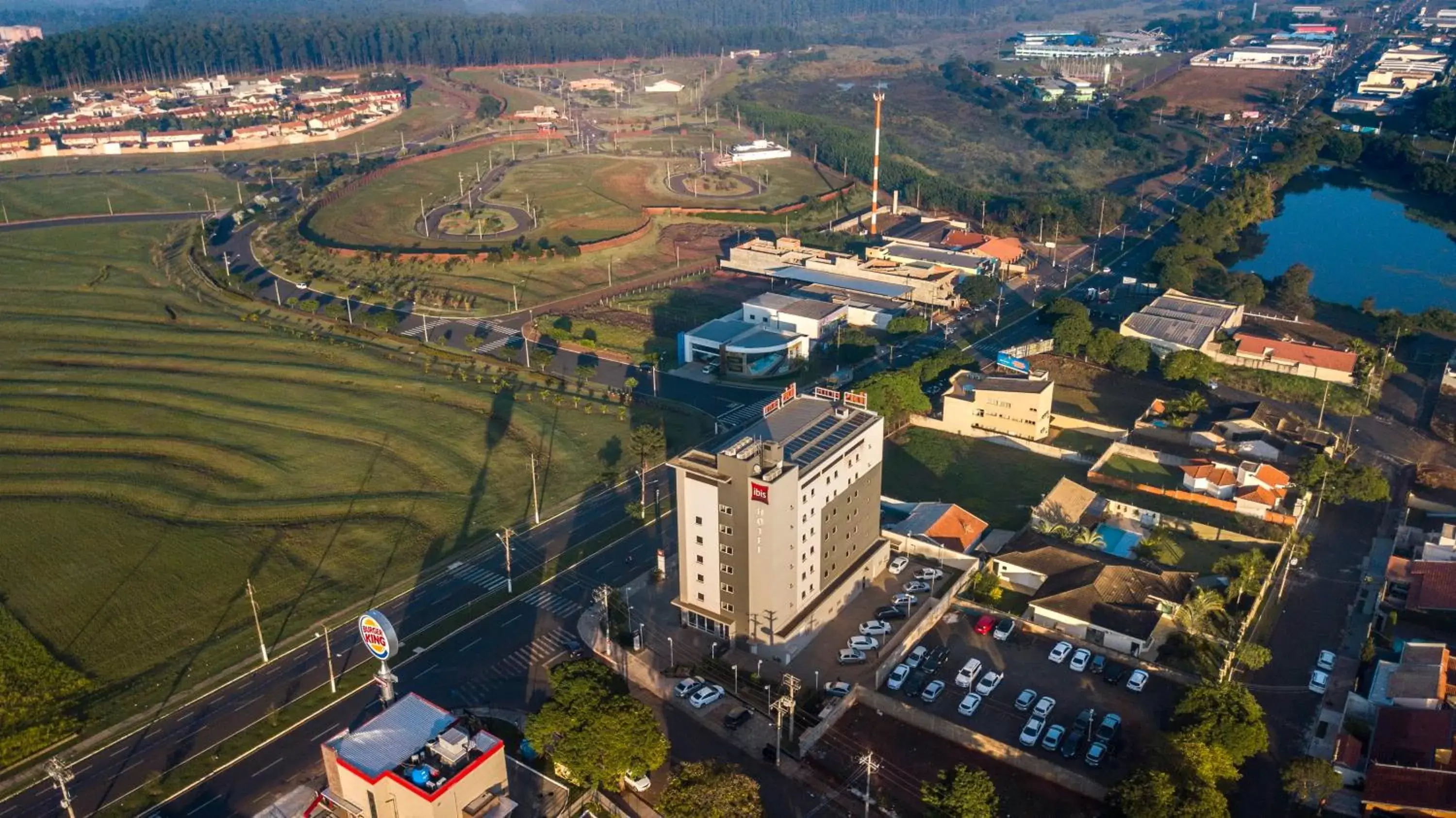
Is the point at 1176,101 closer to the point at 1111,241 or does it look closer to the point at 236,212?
the point at 1111,241

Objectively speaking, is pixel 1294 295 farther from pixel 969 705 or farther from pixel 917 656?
pixel 969 705

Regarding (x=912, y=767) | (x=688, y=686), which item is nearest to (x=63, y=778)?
(x=688, y=686)

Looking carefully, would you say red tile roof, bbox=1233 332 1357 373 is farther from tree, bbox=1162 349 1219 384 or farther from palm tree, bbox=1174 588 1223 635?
palm tree, bbox=1174 588 1223 635

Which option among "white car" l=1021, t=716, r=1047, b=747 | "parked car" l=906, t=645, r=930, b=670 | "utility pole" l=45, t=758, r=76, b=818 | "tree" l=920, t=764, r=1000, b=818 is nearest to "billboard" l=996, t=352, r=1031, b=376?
"parked car" l=906, t=645, r=930, b=670

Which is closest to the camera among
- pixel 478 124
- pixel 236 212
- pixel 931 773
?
pixel 931 773

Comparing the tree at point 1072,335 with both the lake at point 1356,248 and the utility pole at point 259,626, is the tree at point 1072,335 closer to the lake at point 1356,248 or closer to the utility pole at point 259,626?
the lake at point 1356,248

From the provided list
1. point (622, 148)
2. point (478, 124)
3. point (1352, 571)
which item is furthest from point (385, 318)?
point (478, 124)

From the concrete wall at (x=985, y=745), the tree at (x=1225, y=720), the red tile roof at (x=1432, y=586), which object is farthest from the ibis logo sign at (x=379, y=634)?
the red tile roof at (x=1432, y=586)
